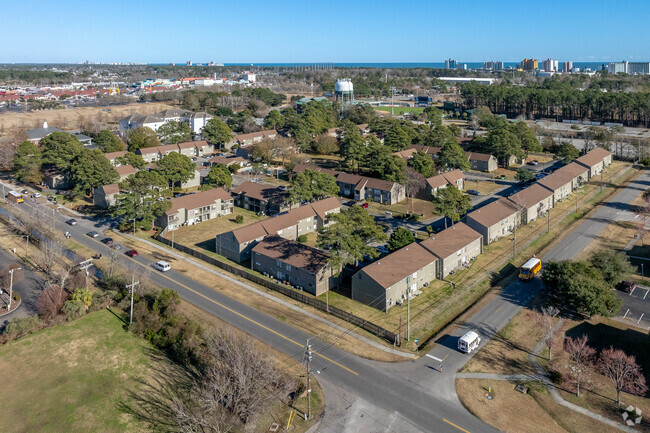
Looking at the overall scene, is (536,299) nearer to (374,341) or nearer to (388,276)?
(388,276)

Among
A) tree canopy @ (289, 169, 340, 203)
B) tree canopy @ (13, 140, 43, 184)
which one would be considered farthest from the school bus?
tree canopy @ (289, 169, 340, 203)

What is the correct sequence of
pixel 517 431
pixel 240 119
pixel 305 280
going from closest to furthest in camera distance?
pixel 517 431, pixel 305 280, pixel 240 119

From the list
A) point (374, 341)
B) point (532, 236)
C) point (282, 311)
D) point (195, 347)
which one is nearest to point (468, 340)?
point (374, 341)

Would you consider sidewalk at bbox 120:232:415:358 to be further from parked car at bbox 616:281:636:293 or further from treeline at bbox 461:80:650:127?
treeline at bbox 461:80:650:127

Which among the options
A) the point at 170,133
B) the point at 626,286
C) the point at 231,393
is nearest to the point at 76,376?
the point at 231,393

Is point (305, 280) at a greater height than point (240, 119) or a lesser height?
lesser

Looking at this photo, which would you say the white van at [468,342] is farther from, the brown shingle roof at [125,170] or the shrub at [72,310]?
the brown shingle roof at [125,170]
